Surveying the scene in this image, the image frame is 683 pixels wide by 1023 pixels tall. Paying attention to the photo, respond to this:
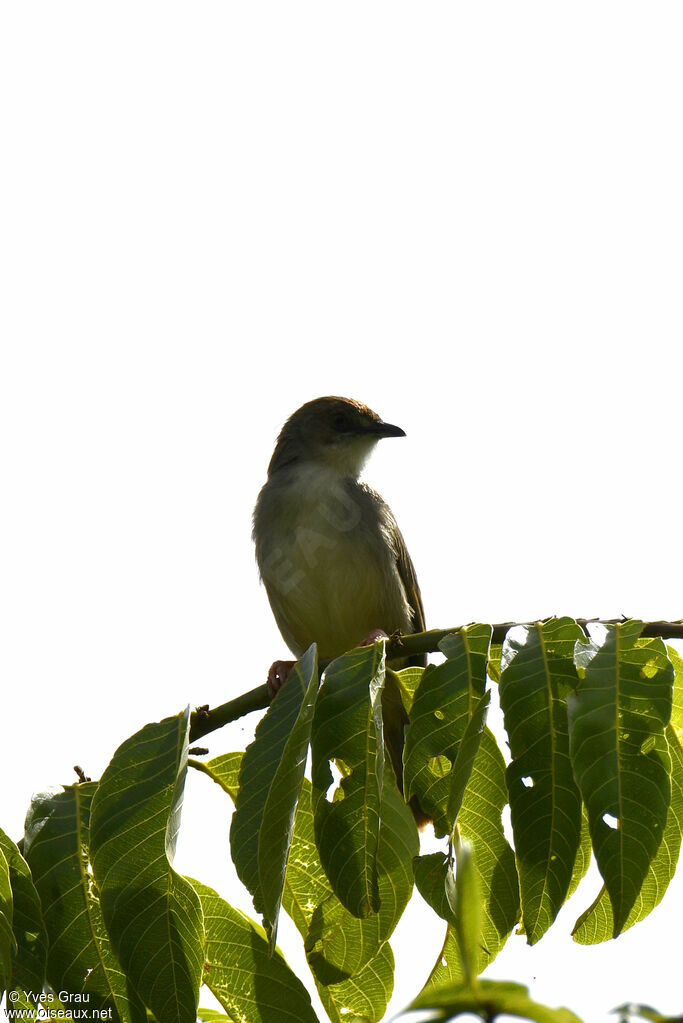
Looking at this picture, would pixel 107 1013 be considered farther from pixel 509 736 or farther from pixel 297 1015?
pixel 509 736

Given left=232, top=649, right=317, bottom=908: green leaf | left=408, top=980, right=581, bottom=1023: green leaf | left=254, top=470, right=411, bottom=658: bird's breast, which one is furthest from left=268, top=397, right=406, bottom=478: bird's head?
left=408, top=980, right=581, bottom=1023: green leaf

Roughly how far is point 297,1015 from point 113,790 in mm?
687

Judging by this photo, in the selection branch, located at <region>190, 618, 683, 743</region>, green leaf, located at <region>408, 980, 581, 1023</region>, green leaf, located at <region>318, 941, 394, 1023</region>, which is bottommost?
green leaf, located at <region>318, 941, 394, 1023</region>

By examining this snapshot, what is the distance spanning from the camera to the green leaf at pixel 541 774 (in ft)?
6.57

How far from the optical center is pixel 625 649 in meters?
2.05

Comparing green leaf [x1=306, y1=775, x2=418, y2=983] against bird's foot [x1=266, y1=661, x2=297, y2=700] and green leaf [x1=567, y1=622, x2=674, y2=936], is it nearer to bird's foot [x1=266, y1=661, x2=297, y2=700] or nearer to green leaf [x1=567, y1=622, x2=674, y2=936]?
green leaf [x1=567, y1=622, x2=674, y2=936]

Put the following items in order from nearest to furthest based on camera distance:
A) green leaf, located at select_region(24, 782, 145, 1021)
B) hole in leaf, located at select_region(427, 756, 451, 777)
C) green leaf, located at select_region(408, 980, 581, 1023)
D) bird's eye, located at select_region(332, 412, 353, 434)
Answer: green leaf, located at select_region(408, 980, 581, 1023), green leaf, located at select_region(24, 782, 145, 1021), hole in leaf, located at select_region(427, 756, 451, 777), bird's eye, located at select_region(332, 412, 353, 434)

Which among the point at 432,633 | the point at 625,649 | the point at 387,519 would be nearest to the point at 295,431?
the point at 387,519

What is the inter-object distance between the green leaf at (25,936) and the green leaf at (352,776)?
0.67 m

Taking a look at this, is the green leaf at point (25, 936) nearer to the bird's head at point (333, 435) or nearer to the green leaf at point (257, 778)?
the green leaf at point (257, 778)

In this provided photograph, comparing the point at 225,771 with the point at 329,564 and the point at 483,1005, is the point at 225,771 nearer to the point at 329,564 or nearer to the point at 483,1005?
the point at 483,1005

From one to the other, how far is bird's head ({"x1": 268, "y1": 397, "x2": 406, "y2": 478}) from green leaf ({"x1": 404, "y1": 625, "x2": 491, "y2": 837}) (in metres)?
4.54

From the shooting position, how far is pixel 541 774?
2057 millimetres

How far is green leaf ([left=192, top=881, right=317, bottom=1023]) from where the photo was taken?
91.8 inches
